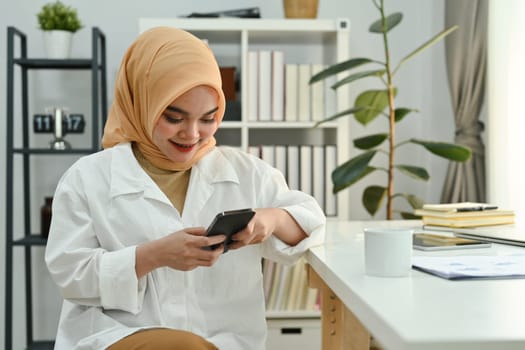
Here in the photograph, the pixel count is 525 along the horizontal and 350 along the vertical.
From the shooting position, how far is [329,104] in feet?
9.68

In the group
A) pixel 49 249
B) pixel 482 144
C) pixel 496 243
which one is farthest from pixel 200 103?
pixel 482 144

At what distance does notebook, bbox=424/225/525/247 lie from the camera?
1.51m

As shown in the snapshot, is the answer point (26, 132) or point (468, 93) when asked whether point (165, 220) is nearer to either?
point (468, 93)

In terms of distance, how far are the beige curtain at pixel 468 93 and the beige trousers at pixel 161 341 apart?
1.82 m

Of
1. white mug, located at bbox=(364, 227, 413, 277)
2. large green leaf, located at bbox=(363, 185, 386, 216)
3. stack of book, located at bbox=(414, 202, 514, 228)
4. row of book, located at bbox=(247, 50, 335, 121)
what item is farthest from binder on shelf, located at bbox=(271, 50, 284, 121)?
white mug, located at bbox=(364, 227, 413, 277)

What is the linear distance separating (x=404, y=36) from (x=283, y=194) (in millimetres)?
1897

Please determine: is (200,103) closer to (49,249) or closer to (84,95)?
(49,249)

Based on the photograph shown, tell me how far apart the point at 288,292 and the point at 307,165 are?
1.68ft

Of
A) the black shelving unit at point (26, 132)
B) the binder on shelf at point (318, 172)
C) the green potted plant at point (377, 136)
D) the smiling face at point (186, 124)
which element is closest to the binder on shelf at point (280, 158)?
the binder on shelf at point (318, 172)

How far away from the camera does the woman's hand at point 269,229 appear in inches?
52.9

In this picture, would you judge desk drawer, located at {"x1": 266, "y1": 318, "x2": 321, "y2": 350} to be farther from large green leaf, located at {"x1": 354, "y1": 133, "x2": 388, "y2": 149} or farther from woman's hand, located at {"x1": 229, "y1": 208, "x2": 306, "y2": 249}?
woman's hand, located at {"x1": 229, "y1": 208, "x2": 306, "y2": 249}

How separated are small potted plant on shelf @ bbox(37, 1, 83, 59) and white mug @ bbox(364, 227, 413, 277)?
218 cm

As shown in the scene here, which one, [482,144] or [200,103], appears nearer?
[200,103]

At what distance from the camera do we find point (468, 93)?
2842 mm
